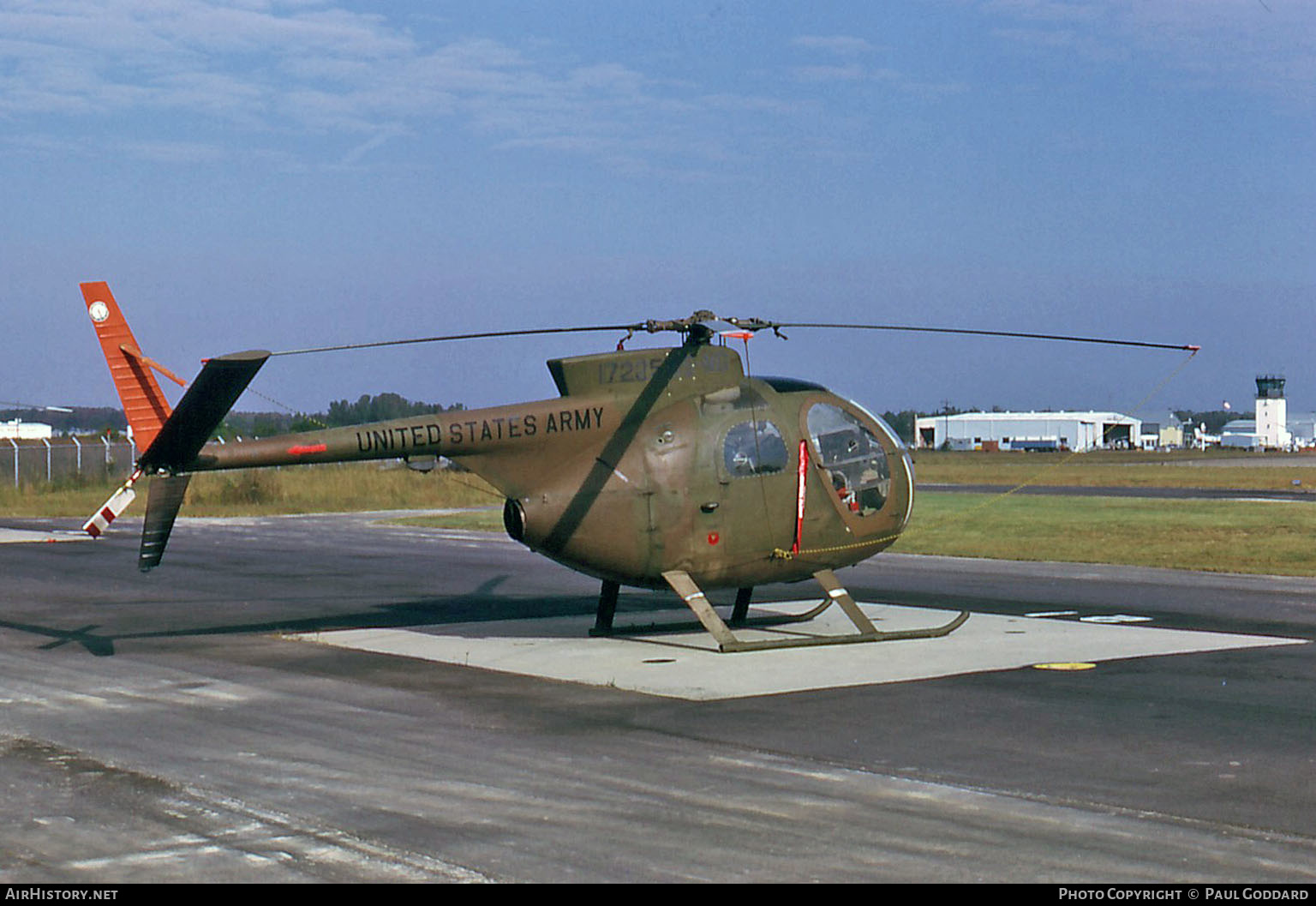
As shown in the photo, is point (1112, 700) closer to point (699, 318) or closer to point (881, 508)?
point (881, 508)

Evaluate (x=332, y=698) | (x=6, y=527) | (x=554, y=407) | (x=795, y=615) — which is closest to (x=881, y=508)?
(x=795, y=615)

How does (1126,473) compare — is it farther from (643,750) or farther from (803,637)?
(643,750)

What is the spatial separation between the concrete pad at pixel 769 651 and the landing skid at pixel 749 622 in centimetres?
12

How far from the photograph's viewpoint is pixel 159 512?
15867 millimetres

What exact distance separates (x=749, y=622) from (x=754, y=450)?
11.1ft

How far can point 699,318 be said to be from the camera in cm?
1656

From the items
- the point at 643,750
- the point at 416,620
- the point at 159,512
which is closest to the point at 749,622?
the point at 416,620

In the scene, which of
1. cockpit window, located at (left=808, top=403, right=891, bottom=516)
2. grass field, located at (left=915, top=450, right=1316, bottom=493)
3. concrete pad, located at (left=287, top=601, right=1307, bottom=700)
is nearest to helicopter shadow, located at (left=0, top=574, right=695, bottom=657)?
concrete pad, located at (left=287, top=601, right=1307, bottom=700)

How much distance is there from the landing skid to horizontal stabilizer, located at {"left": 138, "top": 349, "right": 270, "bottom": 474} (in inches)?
211

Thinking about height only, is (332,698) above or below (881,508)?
below

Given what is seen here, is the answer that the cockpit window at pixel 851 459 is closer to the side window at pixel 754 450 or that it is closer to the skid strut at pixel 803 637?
the side window at pixel 754 450

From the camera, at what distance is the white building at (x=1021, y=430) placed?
183m

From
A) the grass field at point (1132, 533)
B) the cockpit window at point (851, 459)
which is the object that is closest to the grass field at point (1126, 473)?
the grass field at point (1132, 533)
